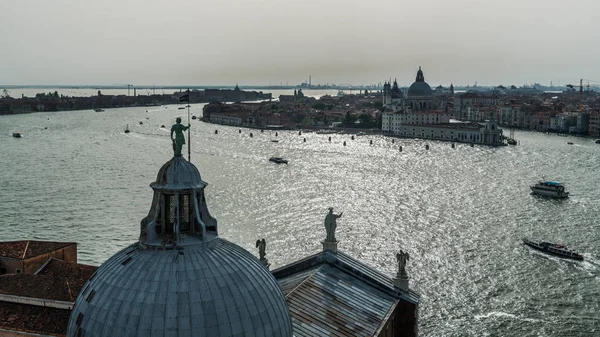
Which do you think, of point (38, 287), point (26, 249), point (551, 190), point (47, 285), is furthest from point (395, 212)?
point (38, 287)

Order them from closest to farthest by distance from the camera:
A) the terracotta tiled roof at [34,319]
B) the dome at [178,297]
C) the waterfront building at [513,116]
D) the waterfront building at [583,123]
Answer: the dome at [178,297]
the terracotta tiled roof at [34,319]
the waterfront building at [583,123]
the waterfront building at [513,116]

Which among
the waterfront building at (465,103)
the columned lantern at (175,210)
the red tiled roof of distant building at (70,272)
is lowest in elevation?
the red tiled roof of distant building at (70,272)

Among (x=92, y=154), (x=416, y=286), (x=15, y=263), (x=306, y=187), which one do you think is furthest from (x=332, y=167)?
(x=15, y=263)

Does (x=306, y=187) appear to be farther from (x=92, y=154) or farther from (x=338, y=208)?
(x=92, y=154)

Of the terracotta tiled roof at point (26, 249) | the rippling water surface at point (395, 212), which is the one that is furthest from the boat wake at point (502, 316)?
the terracotta tiled roof at point (26, 249)

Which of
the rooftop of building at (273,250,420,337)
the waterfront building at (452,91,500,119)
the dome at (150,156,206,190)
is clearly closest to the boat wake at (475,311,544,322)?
the rooftop of building at (273,250,420,337)

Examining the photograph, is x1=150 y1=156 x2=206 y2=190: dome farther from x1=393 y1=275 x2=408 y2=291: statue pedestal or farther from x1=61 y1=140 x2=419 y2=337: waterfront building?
x1=393 y1=275 x2=408 y2=291: statue pedestal

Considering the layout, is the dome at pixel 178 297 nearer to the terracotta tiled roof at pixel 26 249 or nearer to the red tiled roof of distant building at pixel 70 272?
the red tiled roof of distant building at pixel 70 272
